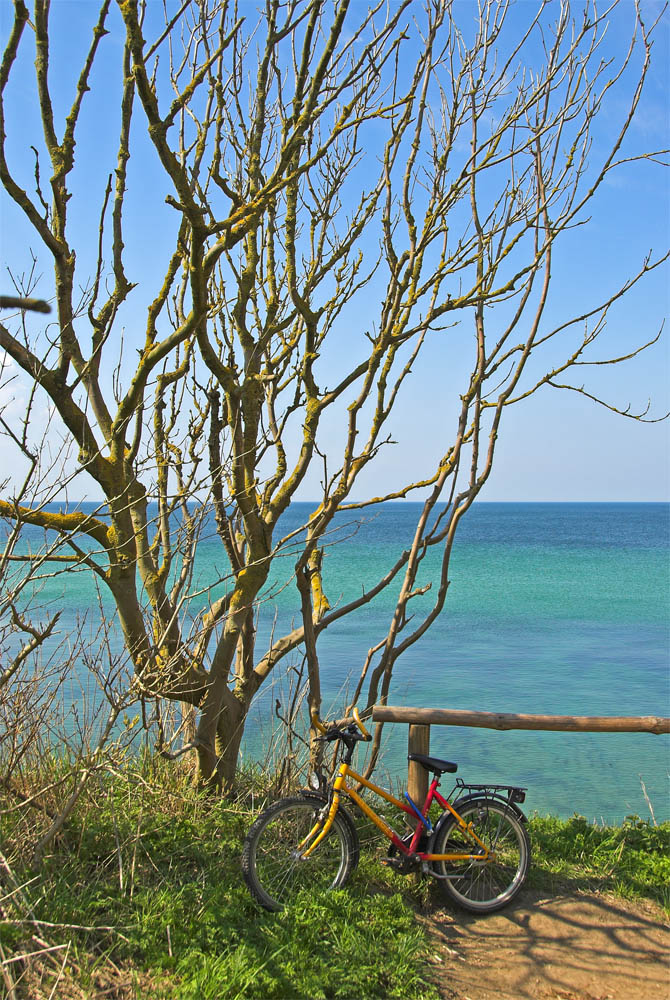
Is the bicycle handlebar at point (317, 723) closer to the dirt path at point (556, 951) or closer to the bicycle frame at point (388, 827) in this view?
the bicycle frame at point (388, 827)

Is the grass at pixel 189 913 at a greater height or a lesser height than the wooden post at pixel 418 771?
lesser

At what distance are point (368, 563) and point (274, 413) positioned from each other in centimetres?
3826

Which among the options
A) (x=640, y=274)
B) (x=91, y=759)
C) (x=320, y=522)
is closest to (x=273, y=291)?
(x=320, y=522)

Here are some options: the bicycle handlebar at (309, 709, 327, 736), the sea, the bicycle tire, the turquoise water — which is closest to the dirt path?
the bicycle tire

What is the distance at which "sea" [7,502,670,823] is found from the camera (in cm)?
866

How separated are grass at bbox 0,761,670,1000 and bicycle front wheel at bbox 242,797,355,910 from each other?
0.13 metres

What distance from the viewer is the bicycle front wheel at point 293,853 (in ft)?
12.2

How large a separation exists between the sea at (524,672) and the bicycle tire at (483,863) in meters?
0.91

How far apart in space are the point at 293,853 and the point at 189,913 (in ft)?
2.01

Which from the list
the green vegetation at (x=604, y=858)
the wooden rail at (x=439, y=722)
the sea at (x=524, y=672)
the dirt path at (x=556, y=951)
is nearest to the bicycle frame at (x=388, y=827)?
the wooden rail at (x=439, y=722)

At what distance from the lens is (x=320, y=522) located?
4723mm

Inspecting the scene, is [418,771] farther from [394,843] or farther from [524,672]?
[524,672]

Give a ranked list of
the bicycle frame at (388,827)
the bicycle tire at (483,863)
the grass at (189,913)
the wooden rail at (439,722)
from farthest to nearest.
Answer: the wooden rail at (439,722) → the bicycle tire at (483,863) → the bicycle frame at (388,827) → the grass at (189,913)

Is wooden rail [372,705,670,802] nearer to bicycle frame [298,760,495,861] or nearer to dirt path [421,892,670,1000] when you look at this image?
bicycle frame [298,760,495,861]
